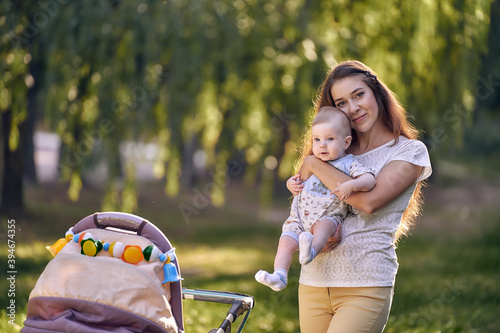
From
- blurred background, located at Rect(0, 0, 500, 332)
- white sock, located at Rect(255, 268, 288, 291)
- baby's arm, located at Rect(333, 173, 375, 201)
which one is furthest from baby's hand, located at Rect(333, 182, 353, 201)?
blurred background, located at Rect(0, 0, 500, 332)

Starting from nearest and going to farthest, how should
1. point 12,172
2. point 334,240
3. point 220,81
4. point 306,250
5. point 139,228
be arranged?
1. point 306,250
2. point 334,240
3. point 139,228
4. point 220,81
5. point 12,172

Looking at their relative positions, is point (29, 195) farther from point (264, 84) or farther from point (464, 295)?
point (464, 295)

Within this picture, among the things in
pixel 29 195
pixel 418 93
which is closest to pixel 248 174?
pixel 418 93

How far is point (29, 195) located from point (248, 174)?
7.66 meters

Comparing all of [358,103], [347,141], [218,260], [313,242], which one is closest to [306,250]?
[313,242]

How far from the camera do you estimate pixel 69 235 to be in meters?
2.77

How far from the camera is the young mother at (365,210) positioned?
249 centimetres

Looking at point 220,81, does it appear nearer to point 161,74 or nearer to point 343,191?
point 161,74

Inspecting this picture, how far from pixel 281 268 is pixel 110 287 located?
68 cm

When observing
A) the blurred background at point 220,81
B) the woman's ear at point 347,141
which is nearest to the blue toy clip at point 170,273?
the woman's ear at point 347,141

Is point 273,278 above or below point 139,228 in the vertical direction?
below

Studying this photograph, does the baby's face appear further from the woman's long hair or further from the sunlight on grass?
the sunlight on grass

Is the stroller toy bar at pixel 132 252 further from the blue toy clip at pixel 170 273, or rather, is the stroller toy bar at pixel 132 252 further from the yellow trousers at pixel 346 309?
the yellow trousers at pixel 346 309

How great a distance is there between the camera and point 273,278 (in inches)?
97.1
